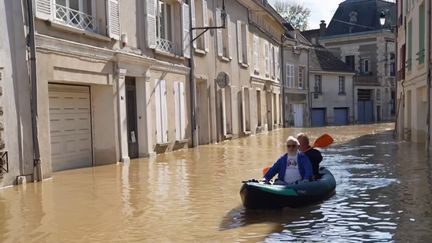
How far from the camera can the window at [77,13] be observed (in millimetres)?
12742

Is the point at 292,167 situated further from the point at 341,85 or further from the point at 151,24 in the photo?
the point at 341,85

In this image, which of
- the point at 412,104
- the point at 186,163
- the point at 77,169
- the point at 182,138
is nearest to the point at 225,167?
the point at 186,163

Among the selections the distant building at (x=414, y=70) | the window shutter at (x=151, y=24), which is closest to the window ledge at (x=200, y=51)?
the window shutter at (x=151, y=24)

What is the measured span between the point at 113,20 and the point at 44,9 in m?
3.11

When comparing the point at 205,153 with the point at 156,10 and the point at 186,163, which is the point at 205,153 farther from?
the point at 156,10

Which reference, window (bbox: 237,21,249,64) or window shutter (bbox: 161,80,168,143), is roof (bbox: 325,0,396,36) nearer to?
window (bbox: 237,21,249,64)

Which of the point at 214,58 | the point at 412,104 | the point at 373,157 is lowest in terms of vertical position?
the point at 373,157

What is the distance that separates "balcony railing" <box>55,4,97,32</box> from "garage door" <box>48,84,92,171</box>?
1508 mm

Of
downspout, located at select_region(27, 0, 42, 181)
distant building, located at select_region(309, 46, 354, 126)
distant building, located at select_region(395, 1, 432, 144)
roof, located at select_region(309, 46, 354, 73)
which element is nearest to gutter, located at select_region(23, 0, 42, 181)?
downspout, located at select_region(27, 0, 42, 181)

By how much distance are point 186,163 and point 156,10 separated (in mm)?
5771

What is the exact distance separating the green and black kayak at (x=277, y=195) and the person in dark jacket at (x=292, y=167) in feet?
0.62

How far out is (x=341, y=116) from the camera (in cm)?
4975

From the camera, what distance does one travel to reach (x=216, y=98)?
77.0 feet

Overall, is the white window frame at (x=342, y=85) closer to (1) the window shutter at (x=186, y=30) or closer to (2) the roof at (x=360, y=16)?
(2) the roof at (x=360, y=16)
